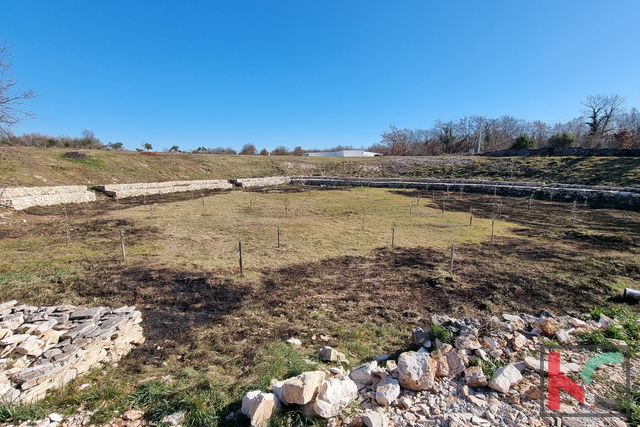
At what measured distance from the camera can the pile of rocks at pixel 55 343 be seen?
10.4ft

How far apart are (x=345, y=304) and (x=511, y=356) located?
3199 mm

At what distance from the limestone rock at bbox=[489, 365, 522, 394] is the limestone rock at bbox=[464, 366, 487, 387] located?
0.26 ft

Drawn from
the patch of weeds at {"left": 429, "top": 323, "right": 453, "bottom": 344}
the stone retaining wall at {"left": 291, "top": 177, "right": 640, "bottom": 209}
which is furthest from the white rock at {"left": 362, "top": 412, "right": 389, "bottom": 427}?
the stone retaining wall at {"left": 291, "top": 177, "right": 640, "bottom": 209}

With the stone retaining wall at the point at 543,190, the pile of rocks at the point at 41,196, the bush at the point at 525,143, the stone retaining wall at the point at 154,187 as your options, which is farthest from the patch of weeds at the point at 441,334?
the bush at the point at 525,143

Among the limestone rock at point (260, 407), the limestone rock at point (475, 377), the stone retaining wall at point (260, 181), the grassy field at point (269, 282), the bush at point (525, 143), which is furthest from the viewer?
the bush at point (525, 143)

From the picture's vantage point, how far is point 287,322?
17.6 ft

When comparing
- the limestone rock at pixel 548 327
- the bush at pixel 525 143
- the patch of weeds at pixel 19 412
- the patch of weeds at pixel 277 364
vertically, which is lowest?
the patch of weeds at pixel 277 364

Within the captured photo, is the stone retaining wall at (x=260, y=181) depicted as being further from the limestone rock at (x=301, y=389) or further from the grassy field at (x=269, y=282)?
the limestone rock at (x=301, y=389)

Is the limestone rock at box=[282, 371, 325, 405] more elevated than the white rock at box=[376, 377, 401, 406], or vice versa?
the limestone rock at box=[282, 371, 325, 405]

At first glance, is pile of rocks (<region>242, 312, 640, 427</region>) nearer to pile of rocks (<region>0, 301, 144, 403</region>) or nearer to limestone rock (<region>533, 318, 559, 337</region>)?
limestone rock (<region>533, 318, 559, 337</region>)

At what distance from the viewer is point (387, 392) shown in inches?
115

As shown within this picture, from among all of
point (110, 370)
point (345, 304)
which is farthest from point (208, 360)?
point (345, 304)

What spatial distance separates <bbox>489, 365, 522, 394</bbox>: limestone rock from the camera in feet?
9.46

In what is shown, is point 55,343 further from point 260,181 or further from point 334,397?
point 260,181
